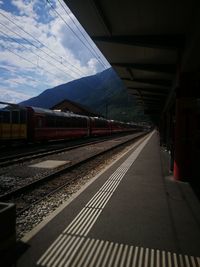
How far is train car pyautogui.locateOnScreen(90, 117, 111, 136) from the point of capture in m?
40.9

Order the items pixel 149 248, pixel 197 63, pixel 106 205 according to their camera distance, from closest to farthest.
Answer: pixel 149 248 → pixel 106 205 → pixel 197 63

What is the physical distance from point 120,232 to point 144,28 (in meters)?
5.62

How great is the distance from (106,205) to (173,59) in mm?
6174

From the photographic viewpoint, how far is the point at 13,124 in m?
20.3

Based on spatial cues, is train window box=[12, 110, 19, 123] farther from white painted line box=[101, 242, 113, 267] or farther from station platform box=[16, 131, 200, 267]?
white painted line box=[101, 242, 113, 267]

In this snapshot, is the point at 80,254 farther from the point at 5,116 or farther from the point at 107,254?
the point at 5,116

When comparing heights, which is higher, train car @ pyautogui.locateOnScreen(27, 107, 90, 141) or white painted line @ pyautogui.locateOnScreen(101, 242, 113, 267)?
train car @ pyautogui.locateOnScreen(27, 107, 90, 141)

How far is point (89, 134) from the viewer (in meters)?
39.5

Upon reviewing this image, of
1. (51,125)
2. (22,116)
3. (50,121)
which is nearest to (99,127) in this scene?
(51,125)

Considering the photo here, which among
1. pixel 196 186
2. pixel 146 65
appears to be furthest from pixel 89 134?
pixel 196 186

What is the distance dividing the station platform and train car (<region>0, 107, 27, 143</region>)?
41.7 ft

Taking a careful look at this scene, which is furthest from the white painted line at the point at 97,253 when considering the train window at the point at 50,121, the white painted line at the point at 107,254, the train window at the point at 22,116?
the train window at the point at 50,121

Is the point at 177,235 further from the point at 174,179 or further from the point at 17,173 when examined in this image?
the point at 17,173

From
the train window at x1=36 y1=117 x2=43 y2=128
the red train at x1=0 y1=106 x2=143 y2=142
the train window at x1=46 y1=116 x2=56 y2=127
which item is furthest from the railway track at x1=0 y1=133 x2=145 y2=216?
the train window at x1=46 y1=116 x2=56 y2=127
